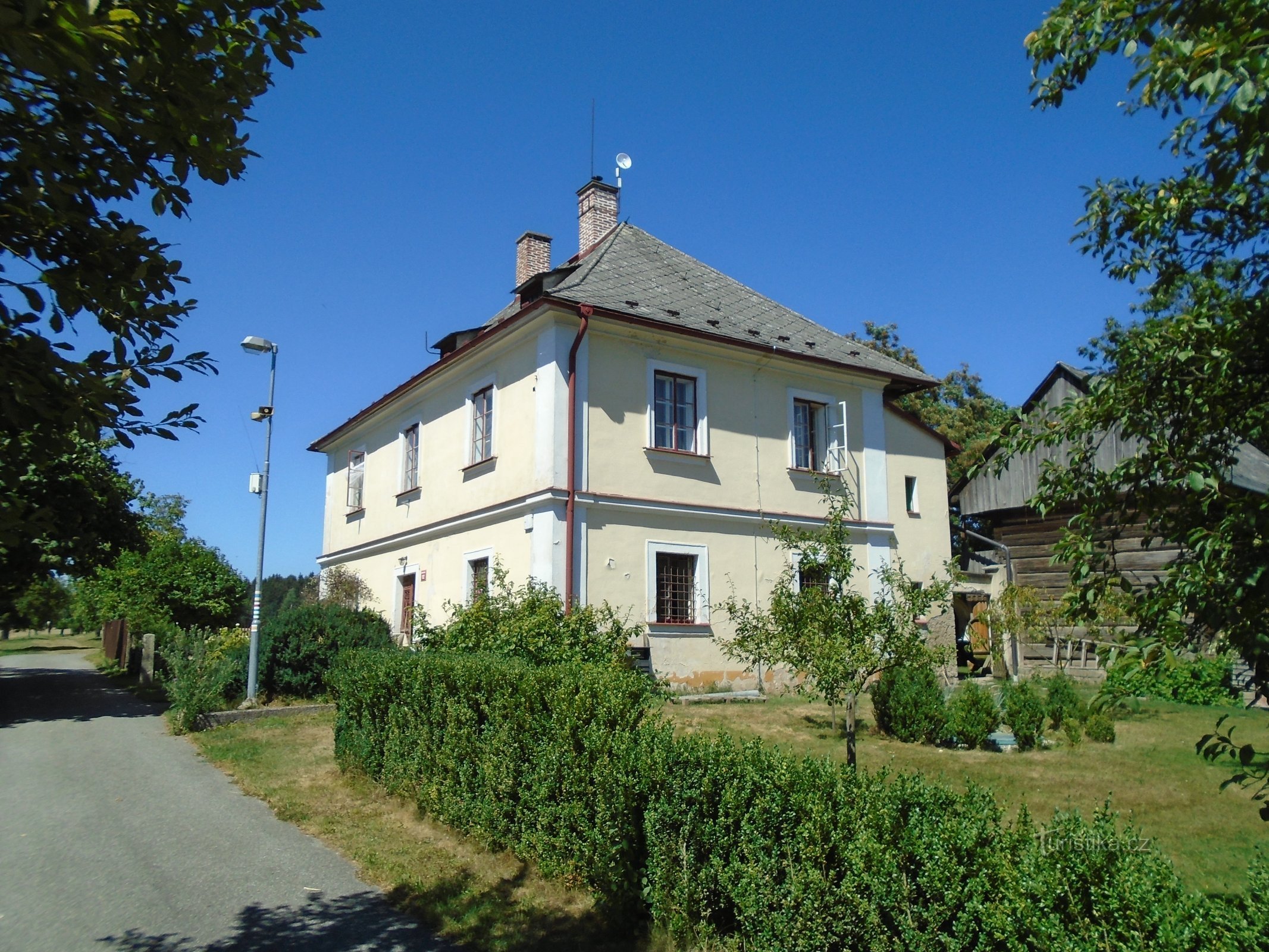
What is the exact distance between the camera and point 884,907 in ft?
11.9

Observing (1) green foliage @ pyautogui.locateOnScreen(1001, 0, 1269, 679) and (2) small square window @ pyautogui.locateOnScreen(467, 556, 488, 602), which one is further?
(2) small square window @ pyautogui.locateOnScreen(467, 556, 488, 602)

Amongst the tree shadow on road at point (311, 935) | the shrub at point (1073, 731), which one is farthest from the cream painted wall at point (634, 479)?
the tree shadow on road at point (311, 935)

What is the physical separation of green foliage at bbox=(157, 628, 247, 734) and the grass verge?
286cm

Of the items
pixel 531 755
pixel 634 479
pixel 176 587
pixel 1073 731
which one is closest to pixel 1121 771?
pixel 1073 731

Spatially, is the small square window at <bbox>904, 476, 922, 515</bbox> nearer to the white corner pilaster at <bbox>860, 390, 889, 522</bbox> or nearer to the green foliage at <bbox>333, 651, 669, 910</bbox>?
the white corner pilaster at <bbox>860, 390, 889, 522</bbox>

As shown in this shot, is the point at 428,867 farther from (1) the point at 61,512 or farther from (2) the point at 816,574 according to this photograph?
(1) the point at 61,512

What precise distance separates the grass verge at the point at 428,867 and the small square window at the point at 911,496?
13402mm

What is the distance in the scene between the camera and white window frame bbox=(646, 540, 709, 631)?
15672 millimetres

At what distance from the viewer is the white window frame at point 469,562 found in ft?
54.1

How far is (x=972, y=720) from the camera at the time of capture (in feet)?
35.3

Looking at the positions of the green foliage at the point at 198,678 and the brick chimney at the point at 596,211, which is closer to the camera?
the green foliage at the point at 198,678

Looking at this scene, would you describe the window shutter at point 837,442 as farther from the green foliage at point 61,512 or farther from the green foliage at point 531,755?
the green foliage at point 61,512

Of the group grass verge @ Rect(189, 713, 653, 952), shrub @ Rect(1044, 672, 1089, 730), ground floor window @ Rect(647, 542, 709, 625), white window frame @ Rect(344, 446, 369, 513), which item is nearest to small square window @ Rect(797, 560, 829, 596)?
grass verge @ Rect(189, 713, 653, 952)

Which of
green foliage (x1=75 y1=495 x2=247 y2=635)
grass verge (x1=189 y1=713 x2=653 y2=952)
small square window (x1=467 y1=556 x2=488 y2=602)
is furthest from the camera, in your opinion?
green foliage (x1=75 y1=495 x2=247 y2=635)
